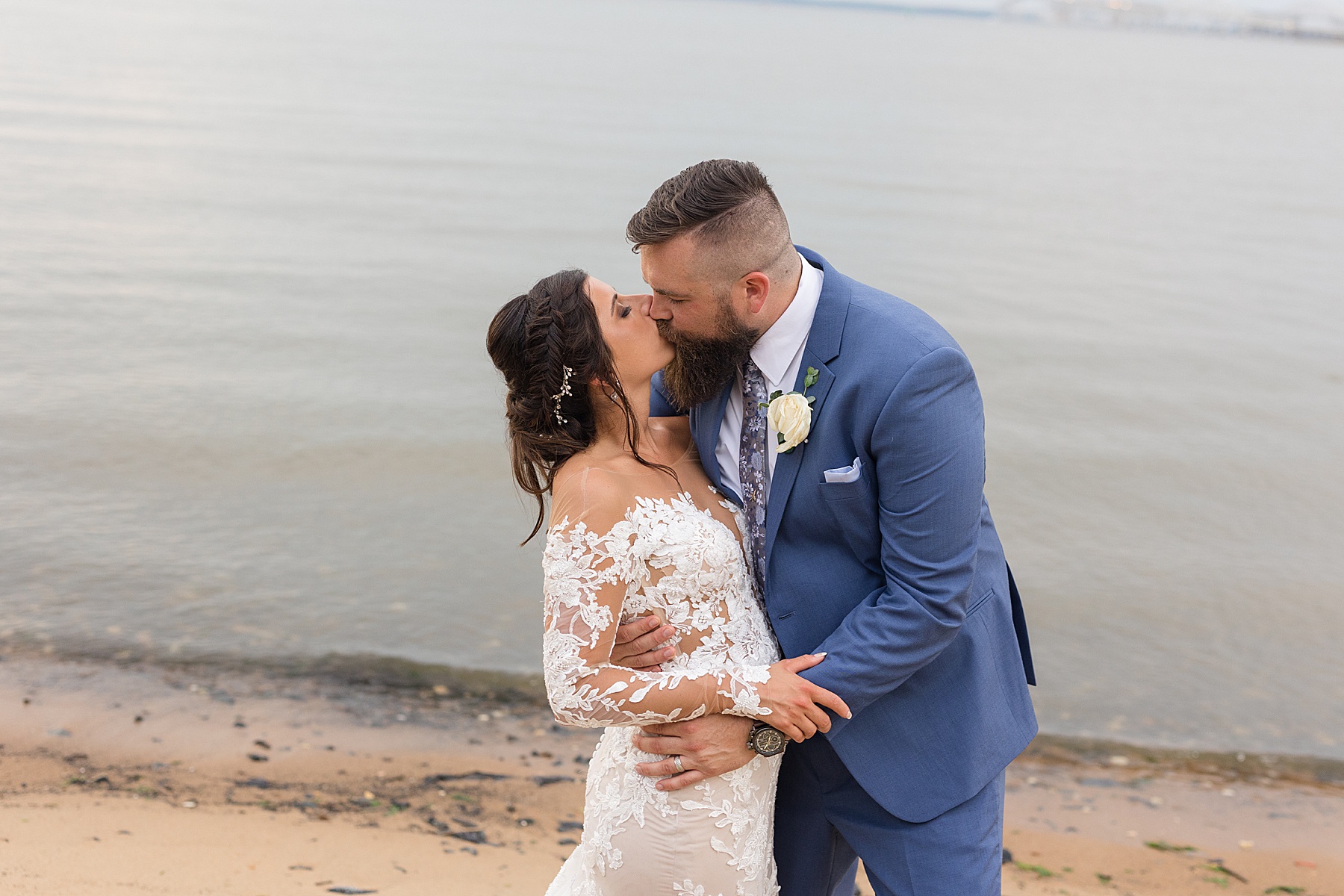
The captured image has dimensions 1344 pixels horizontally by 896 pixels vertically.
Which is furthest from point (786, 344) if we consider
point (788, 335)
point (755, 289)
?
point (755, 289)

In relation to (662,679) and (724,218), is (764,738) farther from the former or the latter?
(724,218)

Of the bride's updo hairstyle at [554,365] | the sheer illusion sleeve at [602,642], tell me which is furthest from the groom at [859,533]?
the bride's updo hairstyle at [554,365]

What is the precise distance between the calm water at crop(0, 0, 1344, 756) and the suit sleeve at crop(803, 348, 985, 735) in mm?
3826

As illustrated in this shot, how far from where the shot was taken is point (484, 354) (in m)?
12.8

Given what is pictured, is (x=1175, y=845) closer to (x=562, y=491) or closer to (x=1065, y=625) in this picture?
(x=1065, y=625)

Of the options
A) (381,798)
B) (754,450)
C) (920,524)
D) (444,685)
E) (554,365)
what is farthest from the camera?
(444,685)

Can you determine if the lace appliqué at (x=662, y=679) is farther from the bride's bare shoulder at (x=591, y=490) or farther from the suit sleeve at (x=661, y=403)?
the suit sleeve at (x=661, y=403)

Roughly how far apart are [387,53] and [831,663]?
166 ft

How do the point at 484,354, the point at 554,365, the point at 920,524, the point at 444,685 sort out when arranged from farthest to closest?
the point at 484,354 < the point at 444,685 < the point at 554,365 < the point at 920,524

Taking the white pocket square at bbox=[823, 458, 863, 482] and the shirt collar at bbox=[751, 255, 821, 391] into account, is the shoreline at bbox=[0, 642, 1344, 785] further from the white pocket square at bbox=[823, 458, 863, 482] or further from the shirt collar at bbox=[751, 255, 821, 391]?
the white pocket square at bbox=[823, 458, 863, 482]

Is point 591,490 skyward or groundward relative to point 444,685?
skyward

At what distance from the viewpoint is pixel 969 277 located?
1758 cm

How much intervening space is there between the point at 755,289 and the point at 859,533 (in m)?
0.69

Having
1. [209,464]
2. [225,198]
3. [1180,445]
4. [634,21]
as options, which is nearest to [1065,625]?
[1180,445]
